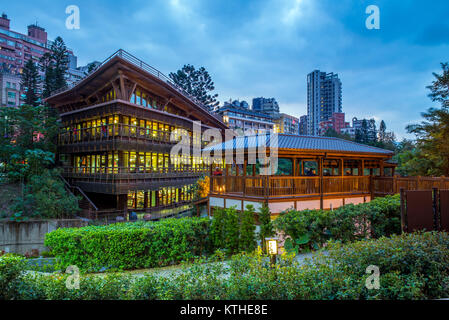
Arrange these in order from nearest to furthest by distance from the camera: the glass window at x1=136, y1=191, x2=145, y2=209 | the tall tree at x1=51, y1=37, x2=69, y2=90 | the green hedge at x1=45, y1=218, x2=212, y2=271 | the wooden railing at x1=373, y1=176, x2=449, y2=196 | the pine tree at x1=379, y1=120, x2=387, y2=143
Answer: the green hedge at x1=45, y1=218, x2=212, y2=271 < the wooden railing at x1=373, y1=176, x2=449, y2=196 < the glass window at x1=136, y1=191, x2=145, y2=209 < the tall tree at x1=51, y1=37, x2=69, y2=90 < the pine tree at x1=379, y1=120, x2=387, y2=143

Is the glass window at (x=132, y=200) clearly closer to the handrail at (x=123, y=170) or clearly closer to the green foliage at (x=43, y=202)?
the handrail at (x=123, y=170)

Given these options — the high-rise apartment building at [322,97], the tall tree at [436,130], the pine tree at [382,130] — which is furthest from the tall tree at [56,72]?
the high-rise apartment building at [322,97]

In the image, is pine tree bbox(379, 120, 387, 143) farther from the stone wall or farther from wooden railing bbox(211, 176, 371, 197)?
the stone wall

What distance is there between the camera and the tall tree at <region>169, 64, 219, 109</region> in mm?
48250

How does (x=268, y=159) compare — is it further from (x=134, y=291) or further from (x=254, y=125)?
(x=254, y=125)

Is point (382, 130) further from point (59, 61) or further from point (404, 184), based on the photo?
point (59, 61)

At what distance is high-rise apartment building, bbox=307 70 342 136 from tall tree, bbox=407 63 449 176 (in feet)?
498

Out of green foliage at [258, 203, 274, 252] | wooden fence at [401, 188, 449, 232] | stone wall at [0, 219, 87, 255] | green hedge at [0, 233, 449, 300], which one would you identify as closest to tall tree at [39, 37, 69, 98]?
stone wall at [0, 219, 87, 255]

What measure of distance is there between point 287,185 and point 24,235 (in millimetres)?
17215

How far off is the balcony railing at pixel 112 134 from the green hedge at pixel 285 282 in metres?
18.6

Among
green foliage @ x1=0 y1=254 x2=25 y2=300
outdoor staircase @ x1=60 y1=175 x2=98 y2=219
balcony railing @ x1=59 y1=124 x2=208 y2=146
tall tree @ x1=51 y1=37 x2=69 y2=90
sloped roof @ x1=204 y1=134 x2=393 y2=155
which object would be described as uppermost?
A: tall tree @ x1=51 y1=37 x2=69 y2=90
